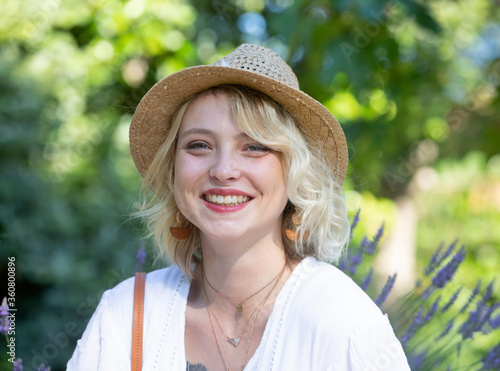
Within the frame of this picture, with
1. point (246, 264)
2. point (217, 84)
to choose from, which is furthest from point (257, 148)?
point (246, 264)

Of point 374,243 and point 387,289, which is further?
point 374,243

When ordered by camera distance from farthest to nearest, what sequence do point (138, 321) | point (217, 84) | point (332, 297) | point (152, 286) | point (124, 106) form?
Result: point (124, 106)
point (152, 286)
point (138, 321)
point (217, 84)
point (332, 297)

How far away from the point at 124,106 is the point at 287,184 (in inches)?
105

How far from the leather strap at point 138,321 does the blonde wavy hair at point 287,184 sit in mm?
159

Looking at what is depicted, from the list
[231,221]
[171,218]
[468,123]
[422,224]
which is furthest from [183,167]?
[422,224]

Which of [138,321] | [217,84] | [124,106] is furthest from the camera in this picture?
[124,106]

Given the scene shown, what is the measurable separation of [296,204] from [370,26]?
160 cm

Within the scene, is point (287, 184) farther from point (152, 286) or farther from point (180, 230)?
point (152, 286)

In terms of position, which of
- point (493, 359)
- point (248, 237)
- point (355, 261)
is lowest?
point (493, 359)

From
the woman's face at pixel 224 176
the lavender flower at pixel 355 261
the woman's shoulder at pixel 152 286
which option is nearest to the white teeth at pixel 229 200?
the woman's face at pixel 224 176

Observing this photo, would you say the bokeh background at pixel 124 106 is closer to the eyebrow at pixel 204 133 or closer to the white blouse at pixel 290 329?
the white blouse at pixel 290 329

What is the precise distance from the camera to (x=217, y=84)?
1.65 meters

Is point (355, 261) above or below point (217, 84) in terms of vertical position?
below

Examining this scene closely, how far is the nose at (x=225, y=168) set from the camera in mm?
1557
